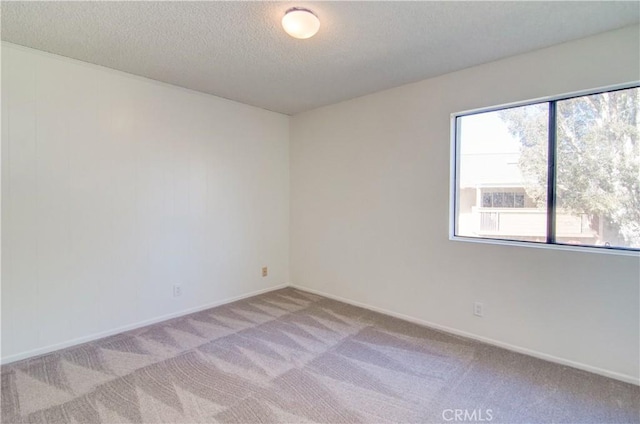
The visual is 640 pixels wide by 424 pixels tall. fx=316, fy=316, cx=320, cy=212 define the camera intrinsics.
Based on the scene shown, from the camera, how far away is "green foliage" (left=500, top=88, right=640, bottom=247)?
227 cm

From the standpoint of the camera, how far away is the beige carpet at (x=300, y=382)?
6.25 ft

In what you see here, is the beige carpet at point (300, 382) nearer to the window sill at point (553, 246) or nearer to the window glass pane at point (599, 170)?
the window sill at point (553, 246)

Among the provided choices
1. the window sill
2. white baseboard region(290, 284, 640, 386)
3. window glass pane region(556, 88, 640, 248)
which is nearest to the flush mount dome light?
window glass pane region(556, 88, 640, 248)

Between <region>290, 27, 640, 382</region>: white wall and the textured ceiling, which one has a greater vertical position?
the textured ceiling

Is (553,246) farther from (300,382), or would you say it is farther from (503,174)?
(300,382)

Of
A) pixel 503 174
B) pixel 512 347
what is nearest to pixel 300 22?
pixel 503 174

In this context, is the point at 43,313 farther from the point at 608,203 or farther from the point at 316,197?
the point at 608,203

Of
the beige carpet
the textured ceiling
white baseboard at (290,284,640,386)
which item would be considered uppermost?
the textured ceiling

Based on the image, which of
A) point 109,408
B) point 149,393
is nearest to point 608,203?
point 149,393

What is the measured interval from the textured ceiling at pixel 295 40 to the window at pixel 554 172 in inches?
21.6

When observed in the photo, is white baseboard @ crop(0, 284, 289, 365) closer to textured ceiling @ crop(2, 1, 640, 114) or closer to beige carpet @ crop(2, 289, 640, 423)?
beige carpet @ crop(2, 289, 640, 423)

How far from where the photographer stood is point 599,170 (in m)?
2.39

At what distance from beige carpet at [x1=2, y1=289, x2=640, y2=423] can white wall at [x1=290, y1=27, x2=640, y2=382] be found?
0.30m

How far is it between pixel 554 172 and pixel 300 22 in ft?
Answer: 7.47
